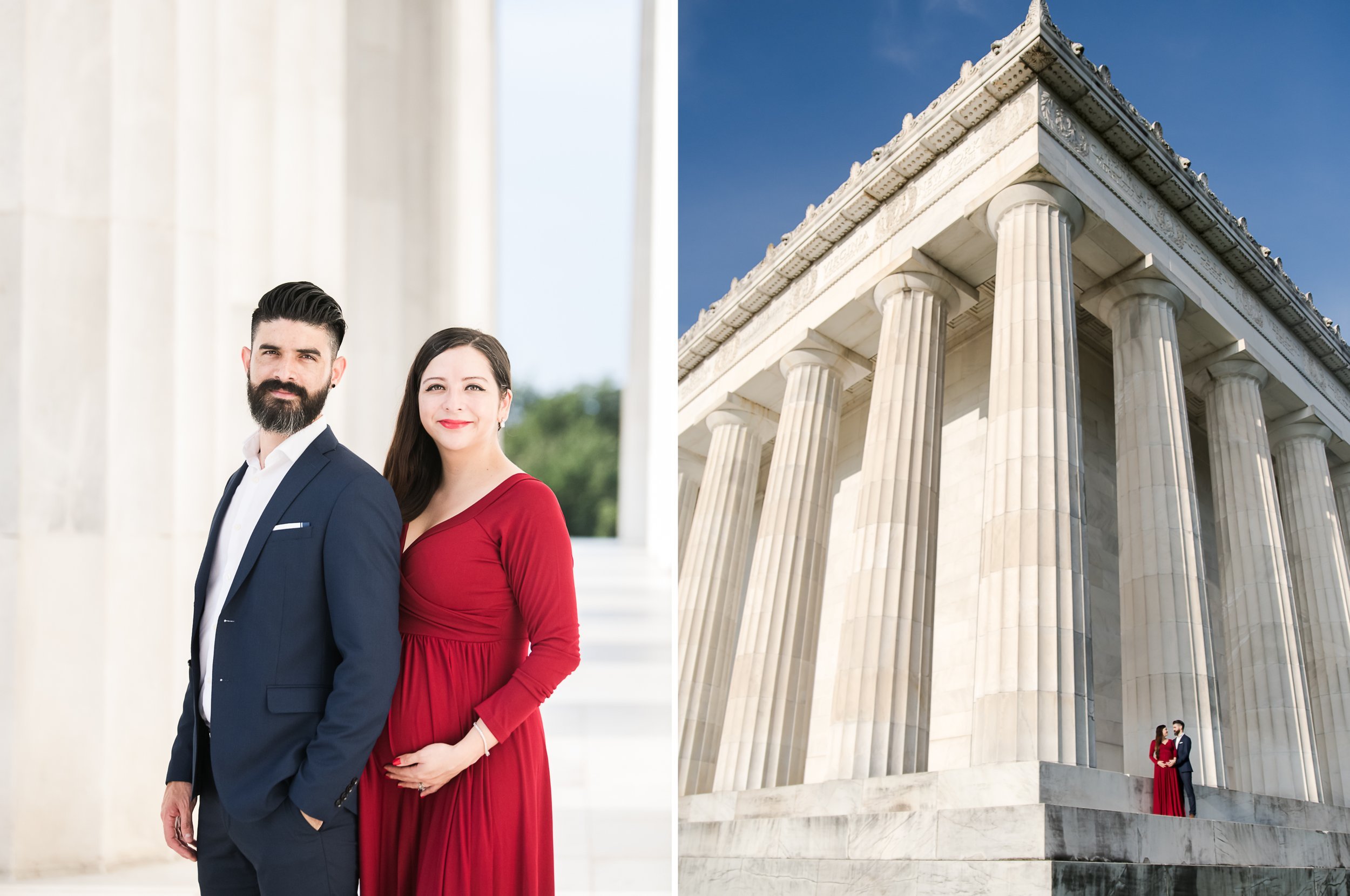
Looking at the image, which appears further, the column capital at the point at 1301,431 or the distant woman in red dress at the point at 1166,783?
the column capital at the point at 1301,431

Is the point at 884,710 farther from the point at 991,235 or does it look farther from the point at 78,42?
the point at 78,42

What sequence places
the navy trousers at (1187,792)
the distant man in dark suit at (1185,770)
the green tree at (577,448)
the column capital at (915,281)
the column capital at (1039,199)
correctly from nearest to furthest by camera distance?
the navy trousers at (1187,792), the distant man in dark suit at (1185,770), the column capital at (1039,199), the column capital at (915,281), the green tree at (577,448)

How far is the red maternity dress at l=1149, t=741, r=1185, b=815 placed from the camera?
12312 mm

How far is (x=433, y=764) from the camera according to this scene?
3180mm

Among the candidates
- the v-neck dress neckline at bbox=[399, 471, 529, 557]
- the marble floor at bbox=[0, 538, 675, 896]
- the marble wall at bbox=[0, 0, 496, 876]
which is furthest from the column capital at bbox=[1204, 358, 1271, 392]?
the v-neck dress neckline at bbox=[399, 471, 529, 557]

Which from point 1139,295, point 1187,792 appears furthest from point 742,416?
point 1187,792

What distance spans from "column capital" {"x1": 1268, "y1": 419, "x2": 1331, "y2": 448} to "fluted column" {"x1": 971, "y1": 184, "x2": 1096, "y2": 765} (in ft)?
32.9

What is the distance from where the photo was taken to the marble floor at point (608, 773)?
5.20 metres

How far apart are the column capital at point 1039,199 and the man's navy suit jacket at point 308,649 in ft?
50.9

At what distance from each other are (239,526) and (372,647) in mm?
745

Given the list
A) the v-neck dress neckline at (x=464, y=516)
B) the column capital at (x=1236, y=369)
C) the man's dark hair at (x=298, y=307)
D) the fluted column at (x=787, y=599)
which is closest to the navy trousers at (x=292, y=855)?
the v-neck dress neckline at (x=464, y=516)

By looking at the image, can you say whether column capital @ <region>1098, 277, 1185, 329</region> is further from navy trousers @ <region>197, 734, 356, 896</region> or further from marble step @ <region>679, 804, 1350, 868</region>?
navy trousers @ <region>197, 734, 356, 896</region>

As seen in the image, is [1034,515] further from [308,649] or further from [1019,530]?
[308,649]

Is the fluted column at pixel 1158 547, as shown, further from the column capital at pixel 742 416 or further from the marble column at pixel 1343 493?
the marble column at pixel 1343 493
